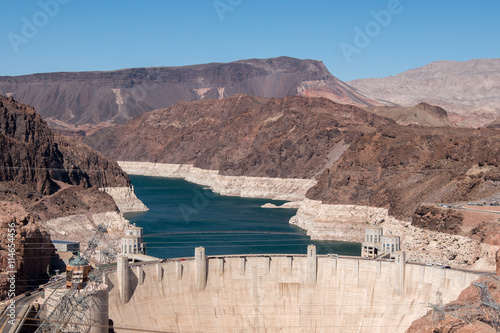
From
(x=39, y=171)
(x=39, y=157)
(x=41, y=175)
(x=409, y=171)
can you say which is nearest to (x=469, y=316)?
(x=409, y=171)

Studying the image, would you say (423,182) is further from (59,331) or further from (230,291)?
(59,331)

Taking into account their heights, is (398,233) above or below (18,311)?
above

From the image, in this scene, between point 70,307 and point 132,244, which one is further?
point 132,244

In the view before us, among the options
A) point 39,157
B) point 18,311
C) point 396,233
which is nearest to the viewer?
point 18,311

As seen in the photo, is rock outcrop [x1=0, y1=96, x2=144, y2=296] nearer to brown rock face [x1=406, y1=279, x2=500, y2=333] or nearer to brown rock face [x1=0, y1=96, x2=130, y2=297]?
brown rock face [x1=0, y1=96, x2=130, y2=297]

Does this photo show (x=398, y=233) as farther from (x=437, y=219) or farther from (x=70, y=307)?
(x=70, y=307)

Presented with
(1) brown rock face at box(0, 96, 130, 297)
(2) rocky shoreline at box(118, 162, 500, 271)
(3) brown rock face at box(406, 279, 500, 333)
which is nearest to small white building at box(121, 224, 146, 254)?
(1) brown rock face at box(0, 96, 130, 297)
